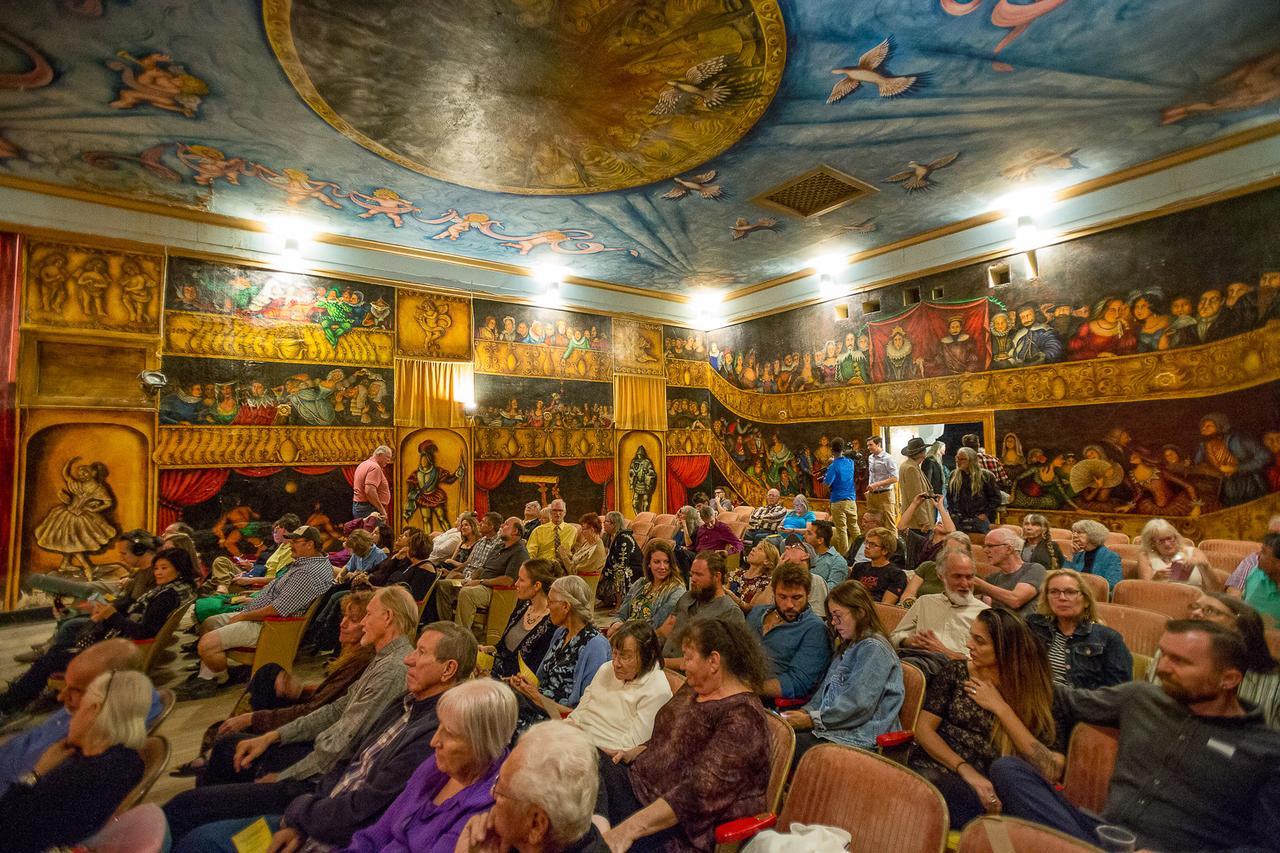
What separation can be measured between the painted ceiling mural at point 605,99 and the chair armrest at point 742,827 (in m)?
5.87

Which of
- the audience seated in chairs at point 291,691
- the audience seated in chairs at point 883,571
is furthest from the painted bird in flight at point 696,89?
the audience seated in chairs at point 291,691

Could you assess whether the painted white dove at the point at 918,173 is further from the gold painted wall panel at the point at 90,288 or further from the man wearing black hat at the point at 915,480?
the gold painted wall panel at the point at 90,288

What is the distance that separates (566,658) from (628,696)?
28.0 inches

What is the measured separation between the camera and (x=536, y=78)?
19.6ft

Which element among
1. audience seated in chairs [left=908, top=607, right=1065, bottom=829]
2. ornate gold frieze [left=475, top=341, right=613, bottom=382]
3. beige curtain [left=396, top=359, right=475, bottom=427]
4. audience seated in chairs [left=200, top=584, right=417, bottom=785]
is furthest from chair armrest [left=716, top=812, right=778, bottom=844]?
ornate gold frieze [left=475, top=341, right=613, bottom=382]

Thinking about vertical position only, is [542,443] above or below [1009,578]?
above

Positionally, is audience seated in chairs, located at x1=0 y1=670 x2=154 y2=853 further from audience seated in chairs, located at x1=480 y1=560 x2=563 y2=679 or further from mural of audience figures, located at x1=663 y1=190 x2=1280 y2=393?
mural of audience figures, located at x1=663 y1=190 x2=1280 y2=393

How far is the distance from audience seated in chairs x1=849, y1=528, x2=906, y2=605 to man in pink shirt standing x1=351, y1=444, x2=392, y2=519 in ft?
25.9

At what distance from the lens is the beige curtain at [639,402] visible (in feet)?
44.0

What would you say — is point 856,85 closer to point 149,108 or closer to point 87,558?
point 149,108

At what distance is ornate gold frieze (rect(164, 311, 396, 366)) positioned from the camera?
8930 millimetres

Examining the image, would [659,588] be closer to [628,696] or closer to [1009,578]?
[628,696]

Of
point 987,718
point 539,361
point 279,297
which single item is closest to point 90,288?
point 279,297

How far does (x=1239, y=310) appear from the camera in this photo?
7125mm
